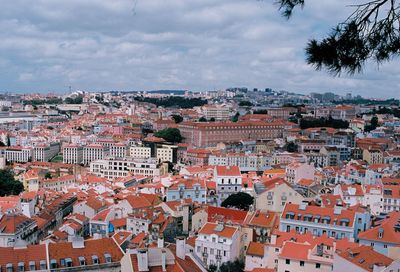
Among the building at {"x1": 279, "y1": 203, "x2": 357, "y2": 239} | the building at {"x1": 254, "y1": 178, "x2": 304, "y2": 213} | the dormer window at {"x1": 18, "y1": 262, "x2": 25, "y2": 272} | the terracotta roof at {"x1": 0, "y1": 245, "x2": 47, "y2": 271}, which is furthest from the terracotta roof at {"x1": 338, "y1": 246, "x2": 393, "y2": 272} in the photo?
the building at {"x1": 254, "y1": 178, "x2": 304, "y2": 213}

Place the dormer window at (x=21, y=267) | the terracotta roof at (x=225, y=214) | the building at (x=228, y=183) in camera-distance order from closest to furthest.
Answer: the dormer window at (x=21, y=267) → the terracotta roof at (x=225, y=214) → the building at (x=228, y=183)

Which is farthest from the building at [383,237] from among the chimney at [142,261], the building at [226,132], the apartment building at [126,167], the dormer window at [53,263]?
the building at [226,132]

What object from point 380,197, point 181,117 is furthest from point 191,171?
point 181,117

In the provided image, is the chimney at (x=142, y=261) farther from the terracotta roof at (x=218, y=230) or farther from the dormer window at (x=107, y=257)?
the terracotta roof at (x=218, y=230)

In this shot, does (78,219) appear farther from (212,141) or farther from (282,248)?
(212,141)

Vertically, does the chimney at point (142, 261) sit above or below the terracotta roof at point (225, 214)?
above

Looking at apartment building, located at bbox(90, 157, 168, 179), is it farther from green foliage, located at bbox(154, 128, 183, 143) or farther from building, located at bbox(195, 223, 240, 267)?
building, located at bbox(195, 223, 240, 267)
